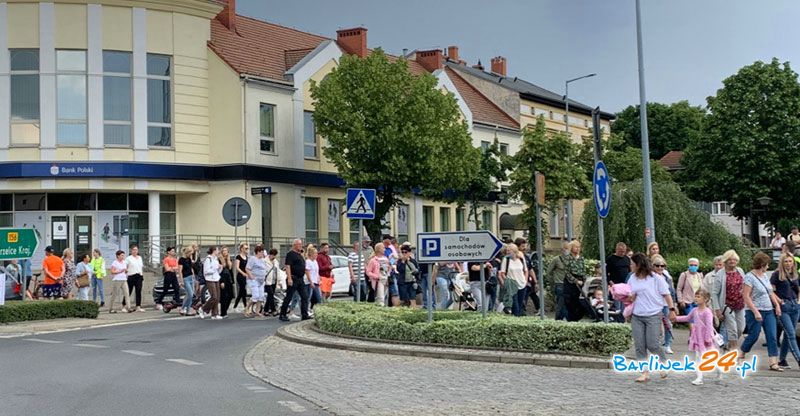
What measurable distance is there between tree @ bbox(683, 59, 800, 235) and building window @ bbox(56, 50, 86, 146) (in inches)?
1553

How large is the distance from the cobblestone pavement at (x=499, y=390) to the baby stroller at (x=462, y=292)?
988cm

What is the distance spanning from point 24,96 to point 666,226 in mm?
24660

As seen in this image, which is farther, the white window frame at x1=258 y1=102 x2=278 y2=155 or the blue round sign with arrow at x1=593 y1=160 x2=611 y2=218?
the white window frame at x1=258 y1=102 x2=278 y2=155

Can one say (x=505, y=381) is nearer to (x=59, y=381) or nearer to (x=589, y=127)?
(x=59, y=381)

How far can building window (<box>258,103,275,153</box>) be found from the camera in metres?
42.1

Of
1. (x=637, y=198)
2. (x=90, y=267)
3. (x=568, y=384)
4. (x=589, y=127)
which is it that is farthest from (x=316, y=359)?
(x=589, y=127)

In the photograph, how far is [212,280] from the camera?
80.0 feet

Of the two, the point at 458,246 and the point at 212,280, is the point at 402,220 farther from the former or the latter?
the point at 458,246

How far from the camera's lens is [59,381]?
1280cm

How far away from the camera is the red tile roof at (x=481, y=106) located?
5900 cm

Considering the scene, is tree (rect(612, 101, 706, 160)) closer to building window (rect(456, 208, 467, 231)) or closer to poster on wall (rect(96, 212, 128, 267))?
building window (rect(456, 208, 467, 231))

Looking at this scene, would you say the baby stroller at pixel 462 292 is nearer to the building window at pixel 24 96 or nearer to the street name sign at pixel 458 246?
the street name sign at pixel 458 246

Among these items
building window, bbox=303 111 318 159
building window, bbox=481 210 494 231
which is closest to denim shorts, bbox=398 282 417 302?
building window, bbox=303 111 318 159

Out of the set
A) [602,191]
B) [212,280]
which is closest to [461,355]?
[602,191]
